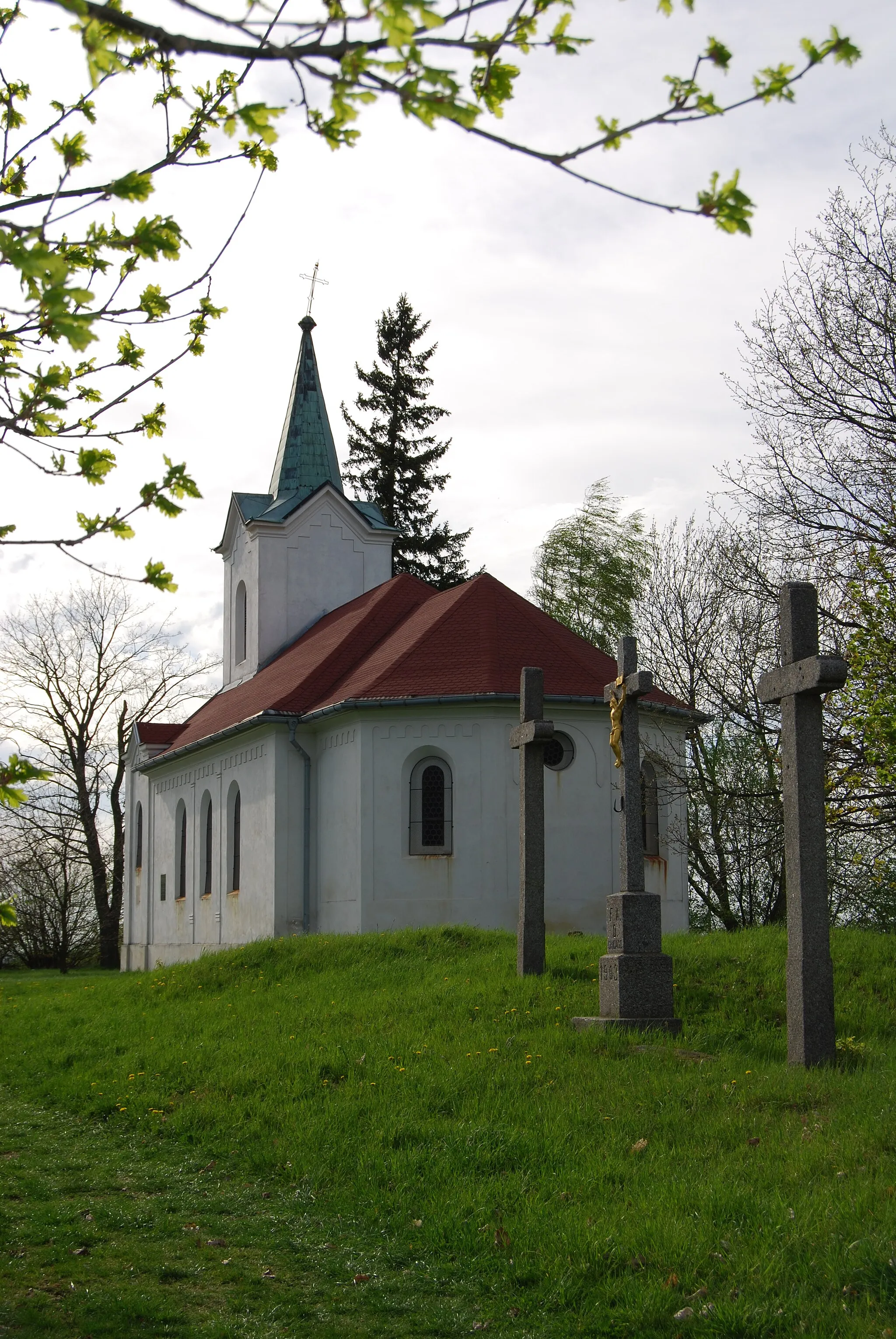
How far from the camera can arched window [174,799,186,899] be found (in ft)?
91.6

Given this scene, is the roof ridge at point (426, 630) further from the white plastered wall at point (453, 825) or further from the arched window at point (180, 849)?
the arched window at point (180, 849)

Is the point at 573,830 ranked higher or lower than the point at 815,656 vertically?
lower

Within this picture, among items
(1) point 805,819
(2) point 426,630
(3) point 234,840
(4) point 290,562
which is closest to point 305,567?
(4) point 290,562

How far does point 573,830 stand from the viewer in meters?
19.8

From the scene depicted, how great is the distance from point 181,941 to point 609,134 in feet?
82.3

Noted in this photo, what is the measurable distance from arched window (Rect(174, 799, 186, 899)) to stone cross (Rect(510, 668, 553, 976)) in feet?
50.9

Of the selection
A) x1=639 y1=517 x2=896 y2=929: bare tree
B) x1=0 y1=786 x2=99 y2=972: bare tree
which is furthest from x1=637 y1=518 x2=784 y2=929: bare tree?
x1=0 y1=786 x2=99 y2=972: bare tree

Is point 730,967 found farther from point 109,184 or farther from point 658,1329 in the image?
point 109,184

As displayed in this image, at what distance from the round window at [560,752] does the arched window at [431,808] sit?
1611 millimetres

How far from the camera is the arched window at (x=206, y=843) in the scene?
26.2 m

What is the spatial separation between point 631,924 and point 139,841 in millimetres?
23550

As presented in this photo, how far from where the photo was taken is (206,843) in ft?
87.0

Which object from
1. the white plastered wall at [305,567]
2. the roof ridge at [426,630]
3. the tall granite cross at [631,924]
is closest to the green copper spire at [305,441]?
the white plastered wall at [305,567]

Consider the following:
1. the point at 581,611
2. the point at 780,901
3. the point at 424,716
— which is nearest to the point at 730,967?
the point at 424,716
